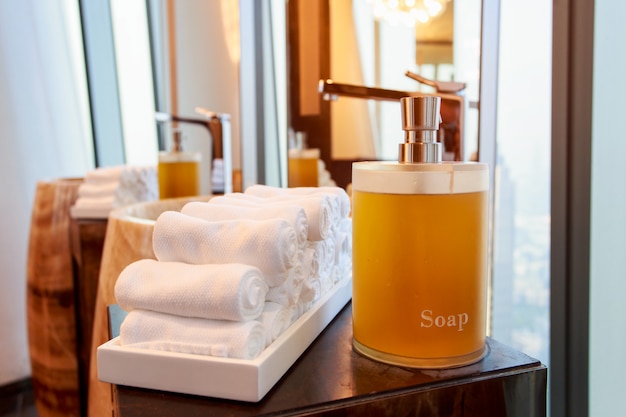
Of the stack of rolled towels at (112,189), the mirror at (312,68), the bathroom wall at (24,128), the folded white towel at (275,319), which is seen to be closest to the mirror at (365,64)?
the mirror at (312,68)

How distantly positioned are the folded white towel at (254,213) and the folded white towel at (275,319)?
0.06m

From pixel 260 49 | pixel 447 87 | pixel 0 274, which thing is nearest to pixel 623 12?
pixel 447 87

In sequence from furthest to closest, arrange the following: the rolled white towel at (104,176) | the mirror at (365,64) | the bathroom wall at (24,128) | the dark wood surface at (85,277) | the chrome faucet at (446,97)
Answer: the bathroom wall at (24,128) < the rolled white towel at (104,176) < the dark wood surface at (85,277) < the mirror at (365,64) < the chrome faucet at (446,97)

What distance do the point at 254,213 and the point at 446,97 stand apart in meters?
0.44

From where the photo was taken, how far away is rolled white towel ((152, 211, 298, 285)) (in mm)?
407

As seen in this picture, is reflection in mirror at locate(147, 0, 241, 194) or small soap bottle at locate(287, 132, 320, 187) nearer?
small soap bottle at locate(287, 132, 320, 187)

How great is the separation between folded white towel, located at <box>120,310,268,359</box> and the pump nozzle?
18 centimetres

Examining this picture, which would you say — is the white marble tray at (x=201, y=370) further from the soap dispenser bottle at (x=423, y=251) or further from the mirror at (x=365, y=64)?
the mirror at (x=365, y=64)

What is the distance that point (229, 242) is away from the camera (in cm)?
42

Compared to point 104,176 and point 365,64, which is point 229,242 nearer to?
point 365,64

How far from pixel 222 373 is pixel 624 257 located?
2.30 feet

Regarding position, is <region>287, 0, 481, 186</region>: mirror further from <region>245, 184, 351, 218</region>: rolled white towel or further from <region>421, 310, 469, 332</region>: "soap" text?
<region>421, 310, 469, 332</region>: "soap" text

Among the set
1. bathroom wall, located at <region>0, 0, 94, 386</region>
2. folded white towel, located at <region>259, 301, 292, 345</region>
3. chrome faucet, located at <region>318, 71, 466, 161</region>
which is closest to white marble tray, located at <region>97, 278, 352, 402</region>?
folded white towel, located at <region>259, 301, 292, 345</region>

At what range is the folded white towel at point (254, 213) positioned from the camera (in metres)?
0.45
